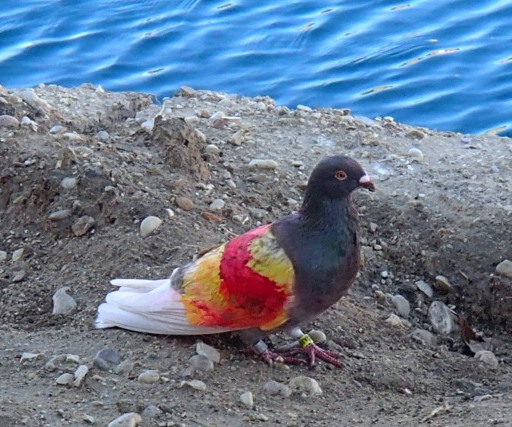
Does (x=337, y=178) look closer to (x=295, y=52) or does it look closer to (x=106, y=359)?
(x=106, y=359)

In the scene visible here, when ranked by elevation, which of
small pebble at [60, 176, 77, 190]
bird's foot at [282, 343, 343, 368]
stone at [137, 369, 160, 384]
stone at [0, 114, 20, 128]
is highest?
stone at [0, 114, 20, 128]

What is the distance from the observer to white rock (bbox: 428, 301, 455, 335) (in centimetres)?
548

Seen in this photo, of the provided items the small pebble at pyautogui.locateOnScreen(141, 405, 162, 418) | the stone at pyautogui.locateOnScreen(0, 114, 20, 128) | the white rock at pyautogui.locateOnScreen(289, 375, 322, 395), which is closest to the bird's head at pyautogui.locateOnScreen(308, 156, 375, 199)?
the white rock at pyautogui.locateOnScreen(289, 375, 322, 395)

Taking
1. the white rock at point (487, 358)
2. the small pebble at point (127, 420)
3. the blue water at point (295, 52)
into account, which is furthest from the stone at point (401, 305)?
the blue water at point (295, 52)

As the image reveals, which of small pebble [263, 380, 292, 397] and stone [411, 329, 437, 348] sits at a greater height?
small pebble [263, 380, 292, 397]

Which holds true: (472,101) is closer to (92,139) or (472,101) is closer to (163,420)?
(92,139)

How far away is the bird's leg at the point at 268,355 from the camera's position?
4.89 metres

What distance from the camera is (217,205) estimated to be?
5879 mm

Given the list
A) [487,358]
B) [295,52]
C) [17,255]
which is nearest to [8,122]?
[17,255]

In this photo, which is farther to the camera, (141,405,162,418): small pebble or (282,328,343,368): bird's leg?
(282,328,343,368): bird's leg

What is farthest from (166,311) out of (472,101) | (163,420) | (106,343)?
(472,101)

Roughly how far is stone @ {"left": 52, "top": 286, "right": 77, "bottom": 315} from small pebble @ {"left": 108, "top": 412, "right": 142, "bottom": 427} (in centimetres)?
122

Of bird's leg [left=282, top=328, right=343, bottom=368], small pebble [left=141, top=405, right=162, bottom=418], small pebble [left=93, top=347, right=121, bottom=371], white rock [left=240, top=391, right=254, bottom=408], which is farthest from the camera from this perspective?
bird's leg [left=282, top=328, right=343, bottom=368]

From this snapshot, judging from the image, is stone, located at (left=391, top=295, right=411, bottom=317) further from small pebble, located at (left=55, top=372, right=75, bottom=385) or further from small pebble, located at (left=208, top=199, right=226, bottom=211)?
small pebble, located at (left=55, top=372, right=75, bottom=385)
